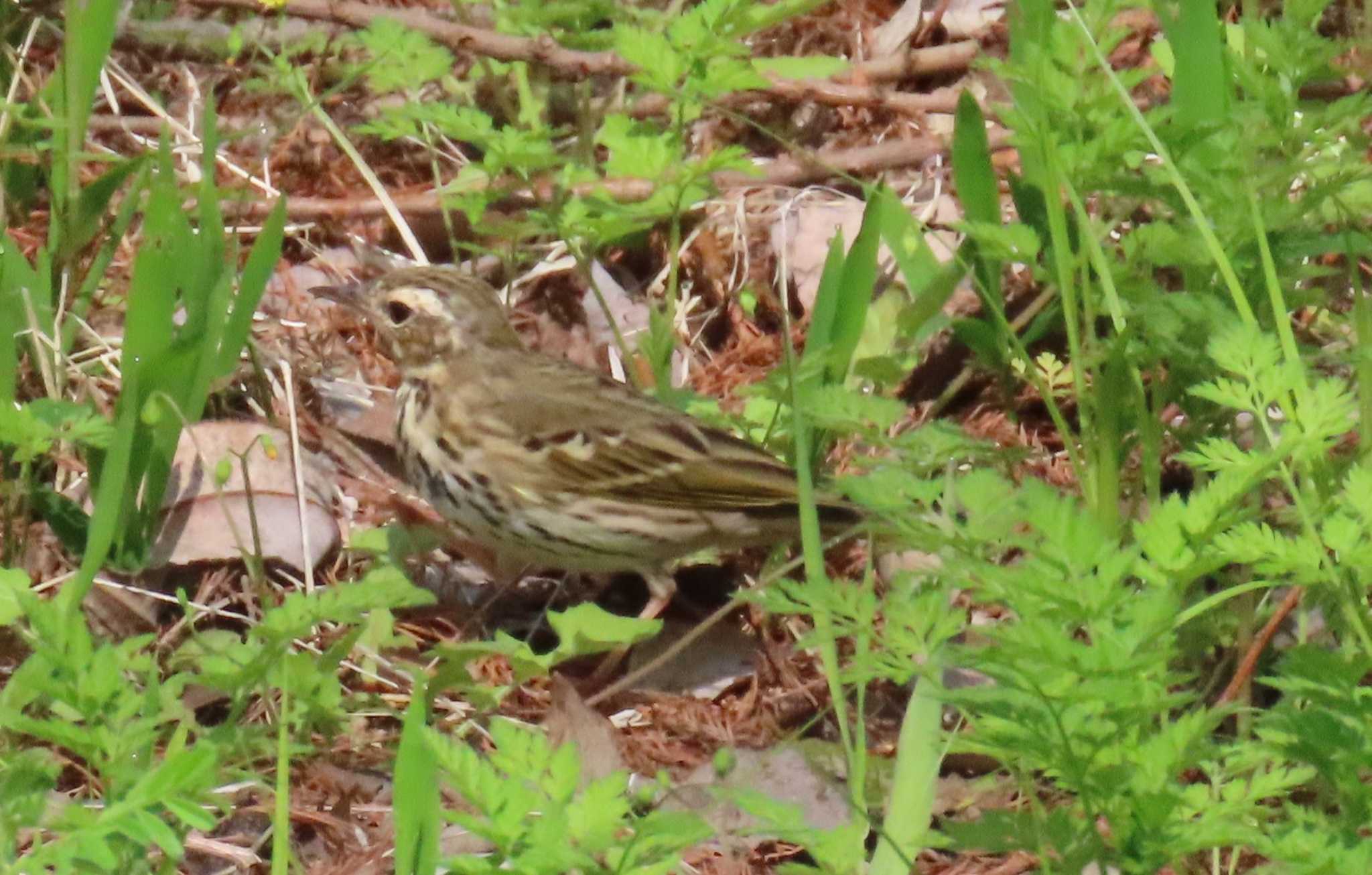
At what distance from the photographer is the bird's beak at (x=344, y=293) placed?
15.4ft

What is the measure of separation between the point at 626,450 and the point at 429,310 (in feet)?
2.09

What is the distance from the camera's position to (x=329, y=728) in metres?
3.86

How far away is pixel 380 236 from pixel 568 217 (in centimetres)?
100

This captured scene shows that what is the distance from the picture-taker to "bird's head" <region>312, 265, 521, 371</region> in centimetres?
471

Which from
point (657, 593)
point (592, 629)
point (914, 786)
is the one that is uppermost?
point (914, 786)

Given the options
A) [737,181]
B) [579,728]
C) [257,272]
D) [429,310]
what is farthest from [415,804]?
[737,181]

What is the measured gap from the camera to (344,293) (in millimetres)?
4719

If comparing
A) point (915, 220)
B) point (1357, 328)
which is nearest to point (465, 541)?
point (915, 220)

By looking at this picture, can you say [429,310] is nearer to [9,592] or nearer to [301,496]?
[301,496]

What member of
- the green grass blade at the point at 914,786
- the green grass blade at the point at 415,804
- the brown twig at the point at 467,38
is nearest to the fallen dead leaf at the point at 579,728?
the green grass blade at the point at 914,786

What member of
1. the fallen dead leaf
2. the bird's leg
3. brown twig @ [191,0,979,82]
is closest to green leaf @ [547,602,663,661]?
the fallen dead leaf

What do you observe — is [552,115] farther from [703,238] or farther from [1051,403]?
[1051,403]

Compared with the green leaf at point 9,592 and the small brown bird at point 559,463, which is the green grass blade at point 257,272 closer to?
the small brown bird at point 559,463

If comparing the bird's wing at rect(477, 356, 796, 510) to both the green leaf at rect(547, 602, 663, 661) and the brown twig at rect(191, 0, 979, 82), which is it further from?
the brown twig at rect(191, 0, 979, 82)
